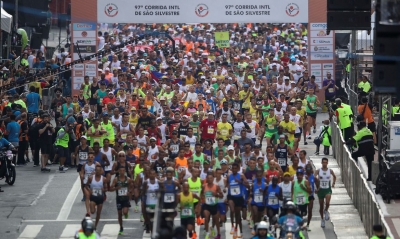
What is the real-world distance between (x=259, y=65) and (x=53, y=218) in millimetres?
19059

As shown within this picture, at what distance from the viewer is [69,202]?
26.0 m

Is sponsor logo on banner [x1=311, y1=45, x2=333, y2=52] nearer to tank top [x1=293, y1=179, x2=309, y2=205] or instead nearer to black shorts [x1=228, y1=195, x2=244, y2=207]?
tank top [x1=293, y1=179, x2=309, y2=205]

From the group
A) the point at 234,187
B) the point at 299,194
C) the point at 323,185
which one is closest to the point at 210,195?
the point at 234,187

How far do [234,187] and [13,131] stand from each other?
29.3 feet

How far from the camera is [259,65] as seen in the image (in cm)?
4231

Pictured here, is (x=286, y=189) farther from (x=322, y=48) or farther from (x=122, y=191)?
(x=322, y=48)

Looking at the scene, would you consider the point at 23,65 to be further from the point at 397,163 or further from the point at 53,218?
the point at 397,163

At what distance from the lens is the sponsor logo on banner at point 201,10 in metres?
39.2

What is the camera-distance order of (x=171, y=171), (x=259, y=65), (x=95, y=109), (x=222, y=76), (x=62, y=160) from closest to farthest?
(x=171, y=171)
(x=62, y=160)
(x=95, y=109)
(x=222, y=76)
(x=259, y=65)

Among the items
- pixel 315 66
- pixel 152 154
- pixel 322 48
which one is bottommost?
pixel 152 154

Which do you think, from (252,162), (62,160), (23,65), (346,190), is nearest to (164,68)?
(23,65)

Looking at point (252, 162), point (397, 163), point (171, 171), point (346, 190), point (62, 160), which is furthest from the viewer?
point (62, 160)

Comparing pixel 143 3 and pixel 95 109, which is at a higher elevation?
pixel 143 3

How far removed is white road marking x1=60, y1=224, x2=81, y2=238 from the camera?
22938 mm
